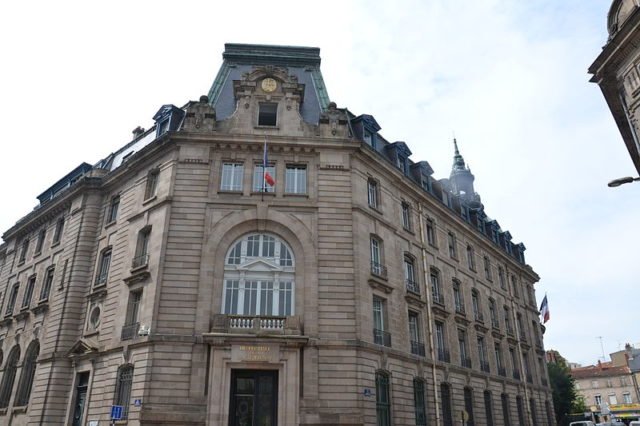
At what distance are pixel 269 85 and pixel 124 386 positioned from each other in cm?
1631

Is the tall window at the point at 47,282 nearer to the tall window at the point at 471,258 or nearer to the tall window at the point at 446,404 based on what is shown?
the tall window at the point at 446,404

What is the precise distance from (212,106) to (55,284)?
14539mm

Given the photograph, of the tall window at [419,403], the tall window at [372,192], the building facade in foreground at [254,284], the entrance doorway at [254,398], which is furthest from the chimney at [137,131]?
the tall window at [419,403]

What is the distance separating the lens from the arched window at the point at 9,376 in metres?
29.9

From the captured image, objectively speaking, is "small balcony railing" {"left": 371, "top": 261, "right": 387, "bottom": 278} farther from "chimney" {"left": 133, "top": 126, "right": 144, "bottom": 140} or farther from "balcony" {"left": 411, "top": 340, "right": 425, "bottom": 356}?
"chimney" {"left": 133, "top": 126, "right": 144, "bottom": 140}

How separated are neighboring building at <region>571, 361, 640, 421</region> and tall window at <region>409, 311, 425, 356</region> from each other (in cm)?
6133

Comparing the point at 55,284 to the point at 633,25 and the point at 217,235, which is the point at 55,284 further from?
the point at 633,25

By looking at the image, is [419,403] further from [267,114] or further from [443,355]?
[267,114]

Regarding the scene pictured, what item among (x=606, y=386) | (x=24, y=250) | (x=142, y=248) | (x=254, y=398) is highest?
(x=24, y=250)

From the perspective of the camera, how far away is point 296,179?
24.1 meters

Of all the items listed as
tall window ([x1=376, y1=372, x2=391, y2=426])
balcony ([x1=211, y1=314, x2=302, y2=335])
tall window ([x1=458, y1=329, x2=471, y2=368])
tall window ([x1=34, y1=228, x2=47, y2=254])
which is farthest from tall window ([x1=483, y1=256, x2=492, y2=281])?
tall window ([x1=34, y1=228, x2=47, y2=254])

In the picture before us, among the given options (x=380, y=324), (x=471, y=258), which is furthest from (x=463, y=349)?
(x=380, y=324)

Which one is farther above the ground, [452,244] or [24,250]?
[24,250]

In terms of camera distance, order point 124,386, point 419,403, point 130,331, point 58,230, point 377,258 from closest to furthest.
A: point 124,386 < point 130,331 < point 419,403 < point 377,258 < point 58,230
